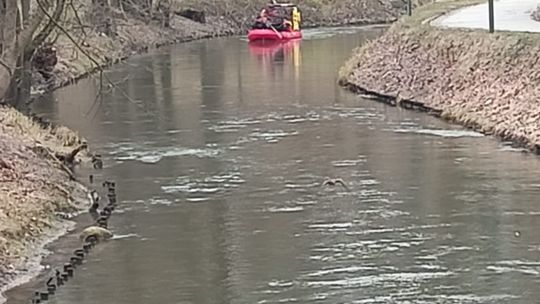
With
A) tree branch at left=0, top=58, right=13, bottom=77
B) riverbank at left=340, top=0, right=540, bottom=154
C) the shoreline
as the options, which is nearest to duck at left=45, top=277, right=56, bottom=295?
the shoreline

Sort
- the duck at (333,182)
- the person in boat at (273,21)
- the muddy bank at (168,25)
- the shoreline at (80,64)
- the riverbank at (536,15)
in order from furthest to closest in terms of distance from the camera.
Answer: the person in boat at (273,21), the muddy bank at (168,25), the riverbank at (536,15), the duck at (333,182), the shoreline at (80,64)

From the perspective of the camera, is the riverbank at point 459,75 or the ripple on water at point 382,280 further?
the riverbank at point 459,75

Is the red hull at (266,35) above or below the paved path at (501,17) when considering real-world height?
below

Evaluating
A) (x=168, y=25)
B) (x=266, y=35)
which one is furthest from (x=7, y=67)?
(x=168, y=25)

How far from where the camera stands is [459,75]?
30.8 metres

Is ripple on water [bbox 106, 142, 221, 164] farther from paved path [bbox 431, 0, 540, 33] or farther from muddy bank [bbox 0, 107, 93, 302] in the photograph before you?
paved path [bbox 431, 0, 540, 33]

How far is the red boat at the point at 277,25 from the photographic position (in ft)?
196

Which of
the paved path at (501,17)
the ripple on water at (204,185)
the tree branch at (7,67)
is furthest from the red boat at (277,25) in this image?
the ripple on water at (204,185)

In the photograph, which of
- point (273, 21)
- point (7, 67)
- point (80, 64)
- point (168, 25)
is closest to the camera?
point (7, 67)

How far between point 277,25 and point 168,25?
553cm

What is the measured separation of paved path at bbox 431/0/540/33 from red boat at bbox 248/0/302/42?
14.0m

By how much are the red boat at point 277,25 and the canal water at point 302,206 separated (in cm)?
2560

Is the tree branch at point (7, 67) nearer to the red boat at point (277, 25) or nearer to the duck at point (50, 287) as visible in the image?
the duck at point (50, 287)

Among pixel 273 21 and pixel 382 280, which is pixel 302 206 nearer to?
pixel 382 280
